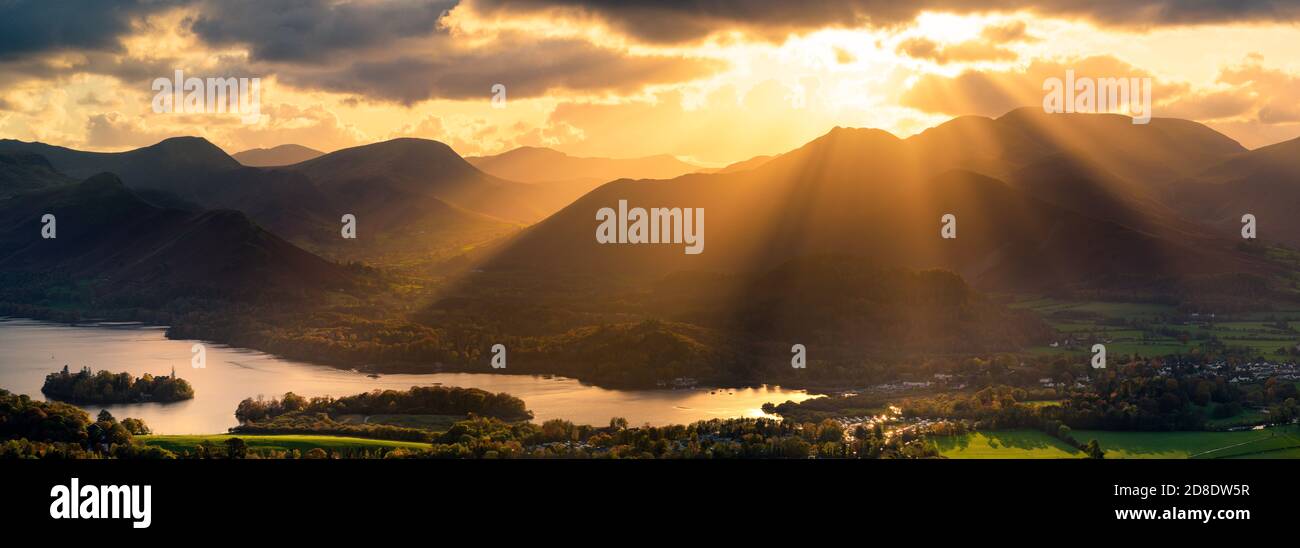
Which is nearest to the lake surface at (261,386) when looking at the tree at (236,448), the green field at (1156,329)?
the tree at (236,448)

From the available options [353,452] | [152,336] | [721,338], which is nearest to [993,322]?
[721,338]

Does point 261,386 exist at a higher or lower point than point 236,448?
higher

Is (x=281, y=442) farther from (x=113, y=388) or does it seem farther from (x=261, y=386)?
(x=113, y=388)

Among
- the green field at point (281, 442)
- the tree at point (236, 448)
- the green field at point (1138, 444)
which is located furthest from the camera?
the green field at point (281, 442)

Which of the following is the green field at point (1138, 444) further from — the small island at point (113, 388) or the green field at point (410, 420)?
the small island at point (113, 388)

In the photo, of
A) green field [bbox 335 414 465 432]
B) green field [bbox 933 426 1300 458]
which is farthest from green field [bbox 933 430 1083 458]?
green field [bbox 335 414 465 432]

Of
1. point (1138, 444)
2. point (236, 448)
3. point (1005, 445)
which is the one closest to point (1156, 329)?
point (1138, 444)
